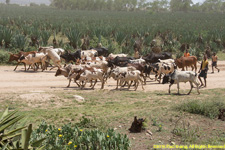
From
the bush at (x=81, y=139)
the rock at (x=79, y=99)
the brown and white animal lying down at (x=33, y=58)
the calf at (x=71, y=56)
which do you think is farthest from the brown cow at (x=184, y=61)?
the bush at (x=81, y=139)

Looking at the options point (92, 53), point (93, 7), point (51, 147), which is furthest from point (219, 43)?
point (93, 7)

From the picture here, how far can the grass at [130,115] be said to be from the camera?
825cm

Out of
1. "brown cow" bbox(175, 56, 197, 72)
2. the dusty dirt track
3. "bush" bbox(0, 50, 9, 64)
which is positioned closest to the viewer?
the dusty dirt track

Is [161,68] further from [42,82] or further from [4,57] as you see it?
[4,57]

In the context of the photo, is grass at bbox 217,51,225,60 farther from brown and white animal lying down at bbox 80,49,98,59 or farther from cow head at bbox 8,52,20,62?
cow head at bbox 8,52,20,62

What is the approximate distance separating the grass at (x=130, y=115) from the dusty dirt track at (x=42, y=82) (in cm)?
291

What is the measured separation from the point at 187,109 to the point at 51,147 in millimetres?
5148

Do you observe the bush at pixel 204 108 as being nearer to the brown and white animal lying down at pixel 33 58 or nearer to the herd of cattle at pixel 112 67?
the herd of cattle at pixel 112 67

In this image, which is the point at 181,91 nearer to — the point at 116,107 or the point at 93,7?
the point at 116,107

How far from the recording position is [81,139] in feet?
23.2

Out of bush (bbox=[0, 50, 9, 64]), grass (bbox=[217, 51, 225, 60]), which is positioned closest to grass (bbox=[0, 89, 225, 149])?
bush (bbox=[0, 50, 9, 64])

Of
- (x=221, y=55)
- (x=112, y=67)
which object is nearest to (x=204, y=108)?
(x=112, y=67)

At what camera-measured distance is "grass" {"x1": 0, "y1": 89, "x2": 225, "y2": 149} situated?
8250 millimetres

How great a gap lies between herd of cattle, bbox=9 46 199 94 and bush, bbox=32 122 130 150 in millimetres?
7972
